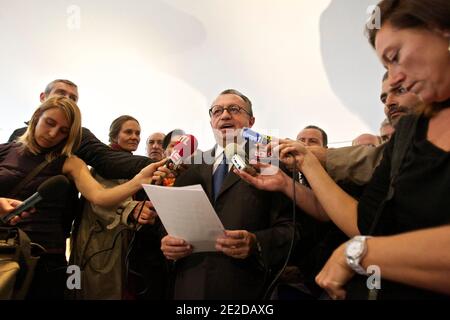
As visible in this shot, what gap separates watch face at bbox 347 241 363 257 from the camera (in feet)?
2.11

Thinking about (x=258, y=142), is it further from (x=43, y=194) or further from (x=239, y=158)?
(x=43, y=194)

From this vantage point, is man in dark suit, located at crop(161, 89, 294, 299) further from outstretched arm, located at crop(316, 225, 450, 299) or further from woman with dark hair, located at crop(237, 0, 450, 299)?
outstretched arm, located at crop(316, 225, 450, 299)

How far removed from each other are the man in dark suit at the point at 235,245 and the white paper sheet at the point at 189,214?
1.4 inches

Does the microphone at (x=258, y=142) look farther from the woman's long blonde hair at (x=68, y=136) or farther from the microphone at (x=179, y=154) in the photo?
the woman's long blonde hair at (x=68, y=136)

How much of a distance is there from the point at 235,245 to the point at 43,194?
564 mm

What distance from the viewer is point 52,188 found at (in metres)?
1.11

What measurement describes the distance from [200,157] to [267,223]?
1.28 ft

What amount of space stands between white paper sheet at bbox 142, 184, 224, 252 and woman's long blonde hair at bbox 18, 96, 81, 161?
0.70 metres

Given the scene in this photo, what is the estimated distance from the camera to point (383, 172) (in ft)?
2.65

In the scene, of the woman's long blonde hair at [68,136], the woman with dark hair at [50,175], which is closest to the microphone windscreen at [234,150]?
the woman with dark hair at [50,175]

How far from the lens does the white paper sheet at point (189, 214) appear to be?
0.99 metres

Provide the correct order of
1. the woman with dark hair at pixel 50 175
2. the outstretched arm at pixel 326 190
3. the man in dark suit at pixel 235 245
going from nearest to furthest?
the outstretched arm at pixel 326 190, the man in dark suit at pixel 235 245, the woman with dark hair at pixel 50 175

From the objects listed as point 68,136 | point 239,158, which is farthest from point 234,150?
point 68,136
